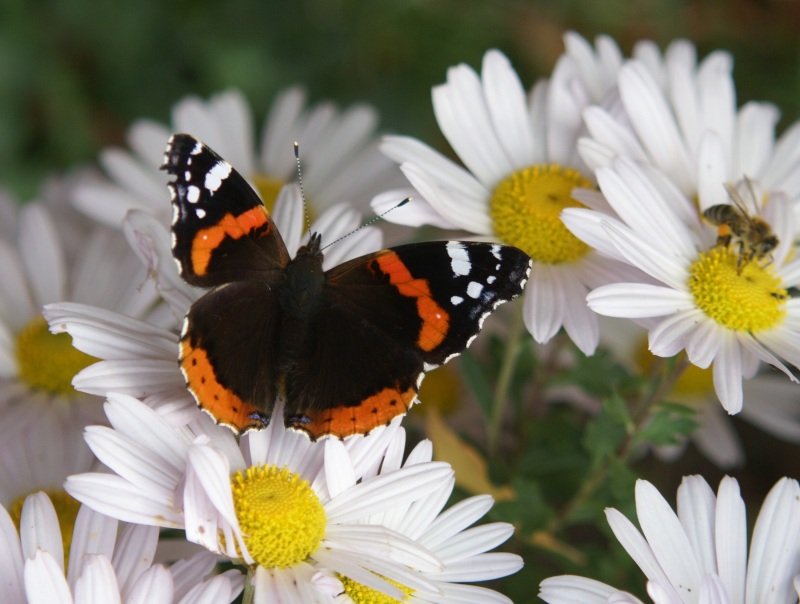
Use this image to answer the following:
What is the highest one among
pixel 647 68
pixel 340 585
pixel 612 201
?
pixel 647 68

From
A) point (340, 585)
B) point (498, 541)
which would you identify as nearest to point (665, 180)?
point (498, 541)

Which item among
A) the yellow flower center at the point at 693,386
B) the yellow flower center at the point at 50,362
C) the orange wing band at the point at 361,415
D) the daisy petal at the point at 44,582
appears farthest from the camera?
the yellow flower center at the point at 693,386

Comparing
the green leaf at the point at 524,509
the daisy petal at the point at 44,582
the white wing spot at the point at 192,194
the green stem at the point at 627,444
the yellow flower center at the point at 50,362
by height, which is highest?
the white wing spot at the point at 192,194

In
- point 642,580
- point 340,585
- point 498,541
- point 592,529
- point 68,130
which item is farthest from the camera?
point 68,130

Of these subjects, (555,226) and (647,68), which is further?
(647,68)

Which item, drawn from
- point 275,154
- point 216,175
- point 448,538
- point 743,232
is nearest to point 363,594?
point 448,538

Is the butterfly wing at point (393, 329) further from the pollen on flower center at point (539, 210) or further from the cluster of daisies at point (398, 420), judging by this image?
the pollen on flower center at point (539, 210)

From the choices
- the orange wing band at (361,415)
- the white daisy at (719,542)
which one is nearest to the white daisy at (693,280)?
the white daisy at (719,542)

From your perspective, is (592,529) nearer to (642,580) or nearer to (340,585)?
(642,580)

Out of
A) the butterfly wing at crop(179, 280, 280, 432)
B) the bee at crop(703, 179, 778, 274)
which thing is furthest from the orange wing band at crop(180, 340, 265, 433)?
the bee at crop(703, 179, 778, 274)
